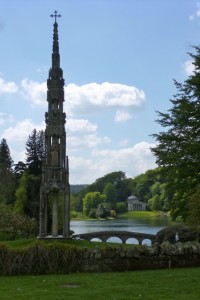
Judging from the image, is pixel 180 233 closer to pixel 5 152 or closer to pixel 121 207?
pixel 5 152

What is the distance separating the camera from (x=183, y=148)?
91.3 ft

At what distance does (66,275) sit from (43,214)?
18322 millimetres

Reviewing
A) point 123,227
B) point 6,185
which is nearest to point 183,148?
point 6,185

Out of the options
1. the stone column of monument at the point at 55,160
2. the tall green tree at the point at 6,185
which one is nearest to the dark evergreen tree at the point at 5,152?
the tall green tree at the point at 6,185

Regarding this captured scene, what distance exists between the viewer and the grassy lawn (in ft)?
37.7

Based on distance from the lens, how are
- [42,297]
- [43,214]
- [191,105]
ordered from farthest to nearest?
[43,214] < [191,105] < [42,297]

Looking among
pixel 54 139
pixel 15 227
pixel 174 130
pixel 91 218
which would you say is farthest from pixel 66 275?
pixel 91 218

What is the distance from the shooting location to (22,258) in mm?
16094

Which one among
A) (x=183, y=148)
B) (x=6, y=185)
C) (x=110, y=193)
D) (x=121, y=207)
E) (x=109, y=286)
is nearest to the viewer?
(x=109, y=286)

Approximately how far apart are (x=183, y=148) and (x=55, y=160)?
33.5 ft

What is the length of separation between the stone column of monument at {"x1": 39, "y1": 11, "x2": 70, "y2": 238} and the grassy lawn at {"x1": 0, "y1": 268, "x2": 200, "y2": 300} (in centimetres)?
1749

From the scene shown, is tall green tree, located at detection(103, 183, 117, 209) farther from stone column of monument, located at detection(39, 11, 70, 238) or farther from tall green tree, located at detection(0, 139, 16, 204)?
stone column of monument, located at detection(39, 11, 70, 238)

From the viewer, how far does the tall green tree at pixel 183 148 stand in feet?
89.6

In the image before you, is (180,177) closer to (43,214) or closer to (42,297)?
(43,214)
